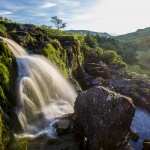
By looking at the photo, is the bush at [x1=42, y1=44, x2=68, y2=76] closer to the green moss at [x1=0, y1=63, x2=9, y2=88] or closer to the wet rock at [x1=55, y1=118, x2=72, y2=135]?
the green moss at [x1=0, y1=63, x2=9, y2=88]

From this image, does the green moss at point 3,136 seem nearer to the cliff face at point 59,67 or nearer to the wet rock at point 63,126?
the cliff face at point 59,67

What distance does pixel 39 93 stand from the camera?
42188mm

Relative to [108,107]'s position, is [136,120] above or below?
below

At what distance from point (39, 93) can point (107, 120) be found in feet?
43.4

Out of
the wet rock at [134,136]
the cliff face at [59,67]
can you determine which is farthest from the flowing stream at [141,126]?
the cliff face at [59,67]

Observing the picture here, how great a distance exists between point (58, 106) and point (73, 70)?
2239 centimetres

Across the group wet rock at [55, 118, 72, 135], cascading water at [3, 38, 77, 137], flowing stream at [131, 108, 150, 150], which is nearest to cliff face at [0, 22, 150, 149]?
cascading water at [3, 38, 77, 137]

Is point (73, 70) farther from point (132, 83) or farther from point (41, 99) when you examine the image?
point (41, 99)

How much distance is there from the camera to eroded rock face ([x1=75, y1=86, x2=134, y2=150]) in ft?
103

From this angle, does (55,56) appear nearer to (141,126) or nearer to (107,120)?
(141,126)

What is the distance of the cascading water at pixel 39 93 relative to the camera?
3710 centimetres

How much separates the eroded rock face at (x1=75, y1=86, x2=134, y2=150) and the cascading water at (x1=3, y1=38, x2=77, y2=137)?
5009 mm

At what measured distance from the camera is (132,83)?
2758 inches

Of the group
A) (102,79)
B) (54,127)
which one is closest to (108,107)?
(54,127)
